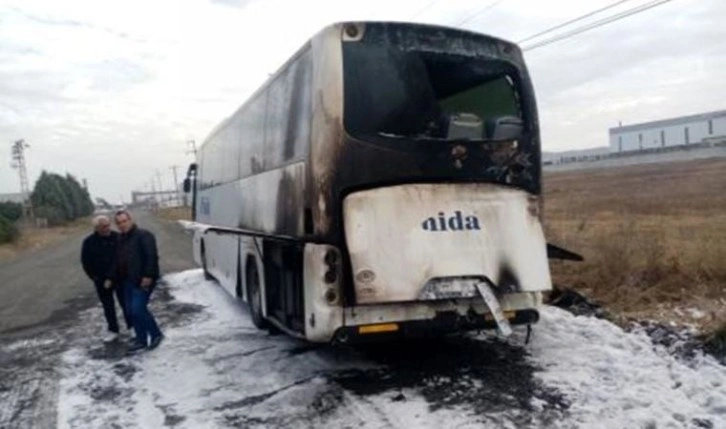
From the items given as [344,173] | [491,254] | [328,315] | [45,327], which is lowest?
[45,327]

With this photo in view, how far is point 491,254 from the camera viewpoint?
6672mm

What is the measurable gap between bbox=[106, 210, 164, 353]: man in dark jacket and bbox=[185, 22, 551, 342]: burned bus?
2.17m

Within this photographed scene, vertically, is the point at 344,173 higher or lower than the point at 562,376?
higher

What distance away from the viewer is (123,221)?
28.9ft

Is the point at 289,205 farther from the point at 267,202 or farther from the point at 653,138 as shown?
the point at 653,138

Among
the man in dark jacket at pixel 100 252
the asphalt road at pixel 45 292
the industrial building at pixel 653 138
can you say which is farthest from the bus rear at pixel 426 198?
the industrial building at pixel 653 138

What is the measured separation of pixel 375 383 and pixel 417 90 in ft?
9.23

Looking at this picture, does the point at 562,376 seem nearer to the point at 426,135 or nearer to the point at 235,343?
the point at 426,135

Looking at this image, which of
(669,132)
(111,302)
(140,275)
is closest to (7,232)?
(111,302)

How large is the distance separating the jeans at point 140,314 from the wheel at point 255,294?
4.09 ft

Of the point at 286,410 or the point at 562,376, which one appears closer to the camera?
the point at 286,410

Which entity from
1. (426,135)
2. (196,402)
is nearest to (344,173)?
(426,135)

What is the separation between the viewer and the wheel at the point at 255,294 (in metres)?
8.98

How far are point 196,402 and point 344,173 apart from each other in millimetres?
2465
